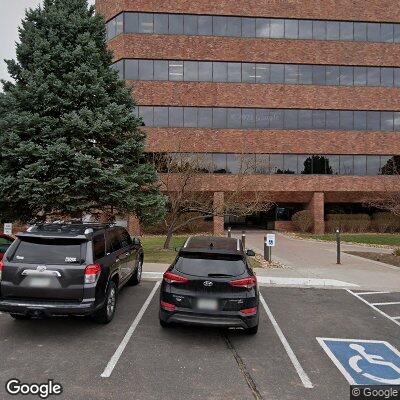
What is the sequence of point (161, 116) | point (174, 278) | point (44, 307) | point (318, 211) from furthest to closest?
point (318, 211) < point (161, 116) < point (174, 278) < point (44, 307)

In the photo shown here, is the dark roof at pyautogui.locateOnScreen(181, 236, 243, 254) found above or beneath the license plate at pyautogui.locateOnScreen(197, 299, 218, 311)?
above

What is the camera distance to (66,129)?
42.9 feet

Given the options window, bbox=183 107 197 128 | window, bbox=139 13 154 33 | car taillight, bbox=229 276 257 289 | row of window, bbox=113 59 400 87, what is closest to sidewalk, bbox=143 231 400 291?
car taillight, bbox=229 276 257 289

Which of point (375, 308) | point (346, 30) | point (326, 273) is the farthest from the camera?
point (346, 30)

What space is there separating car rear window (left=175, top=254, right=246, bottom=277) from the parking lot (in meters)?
1.16

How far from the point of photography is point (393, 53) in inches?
1171

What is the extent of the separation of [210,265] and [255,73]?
25.6 m

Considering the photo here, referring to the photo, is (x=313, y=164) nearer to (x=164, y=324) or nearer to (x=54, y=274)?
(x=164, y=324)

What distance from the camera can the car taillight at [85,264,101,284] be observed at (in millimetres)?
5699

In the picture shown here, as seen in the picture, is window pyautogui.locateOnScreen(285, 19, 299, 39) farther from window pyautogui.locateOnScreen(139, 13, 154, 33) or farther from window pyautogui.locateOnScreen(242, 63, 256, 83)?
window pyautogui.locateOnScreen(139, 13, 154, 33)

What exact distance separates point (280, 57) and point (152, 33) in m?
10.0

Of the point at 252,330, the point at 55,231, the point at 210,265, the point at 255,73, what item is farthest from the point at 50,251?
the point at 255,73

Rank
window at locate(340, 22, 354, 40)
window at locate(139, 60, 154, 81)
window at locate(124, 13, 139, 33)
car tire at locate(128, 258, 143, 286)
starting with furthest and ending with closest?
1. window at locate(340, 22, 354, 40)
2. window at locate(139, 60, 154, 81)
3. window at locate(124, 13, 139, 33)
4. car tire at locate(128, 258, 143, 286)

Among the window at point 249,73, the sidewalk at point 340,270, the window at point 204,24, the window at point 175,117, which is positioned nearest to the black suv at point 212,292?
the sidewalk at point 340,270
